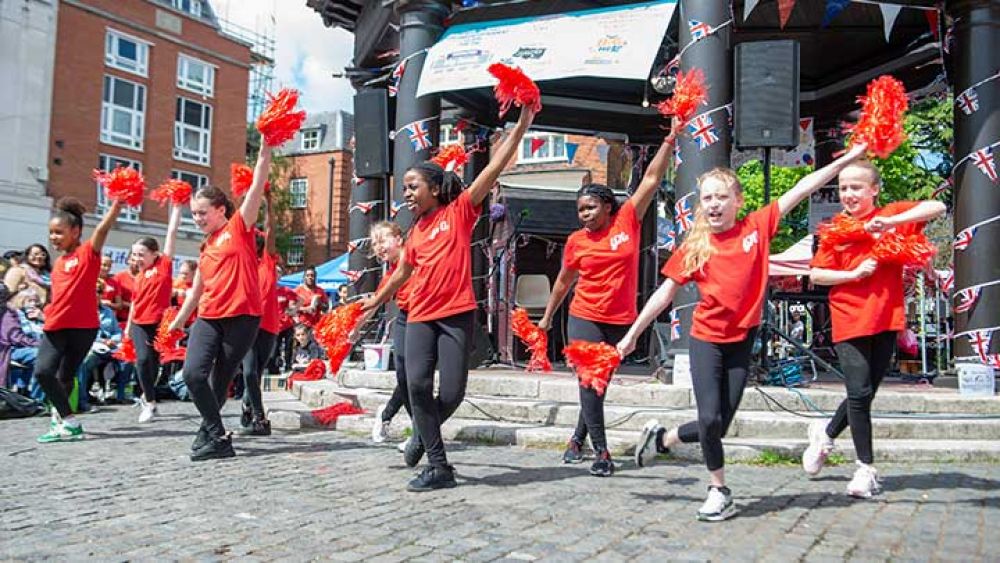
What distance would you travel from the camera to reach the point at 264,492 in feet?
16.5

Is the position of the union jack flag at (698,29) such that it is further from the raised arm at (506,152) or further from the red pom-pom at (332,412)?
the red pom-pom at (332,412)

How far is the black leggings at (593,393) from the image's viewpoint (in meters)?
5.64

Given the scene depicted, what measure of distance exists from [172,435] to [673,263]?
17.9ft

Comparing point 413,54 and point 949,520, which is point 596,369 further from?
point 413,54

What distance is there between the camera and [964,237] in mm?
8594

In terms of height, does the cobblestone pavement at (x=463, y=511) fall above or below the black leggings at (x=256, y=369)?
below

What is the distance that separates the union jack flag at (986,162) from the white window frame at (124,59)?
123 ft

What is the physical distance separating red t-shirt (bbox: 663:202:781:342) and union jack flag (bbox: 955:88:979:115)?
5.50 m

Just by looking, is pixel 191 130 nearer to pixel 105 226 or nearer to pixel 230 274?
pixel 105 226

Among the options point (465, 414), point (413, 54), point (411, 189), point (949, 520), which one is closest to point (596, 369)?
point (411, 189)

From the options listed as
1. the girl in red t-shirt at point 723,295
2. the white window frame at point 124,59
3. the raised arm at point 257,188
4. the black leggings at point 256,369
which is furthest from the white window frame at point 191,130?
the girl in red t-shirt at point 723,295

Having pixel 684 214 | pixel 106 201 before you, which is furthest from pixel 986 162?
pixel 106 201

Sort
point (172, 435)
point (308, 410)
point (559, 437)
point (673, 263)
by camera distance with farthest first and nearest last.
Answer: point (308, 410), point (172, 435), point (559, 437), point (673, 263)

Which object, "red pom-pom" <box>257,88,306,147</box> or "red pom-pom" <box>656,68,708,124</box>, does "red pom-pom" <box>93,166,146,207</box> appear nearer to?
"red pom-pom" <box>257,88,306,147</box>
